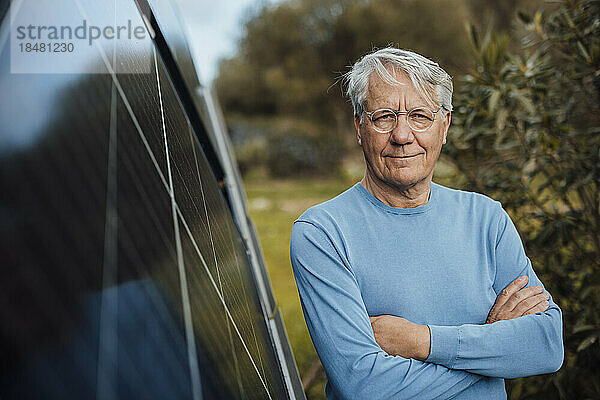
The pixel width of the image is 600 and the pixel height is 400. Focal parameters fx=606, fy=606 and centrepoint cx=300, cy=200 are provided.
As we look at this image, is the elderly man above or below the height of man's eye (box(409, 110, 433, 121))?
below

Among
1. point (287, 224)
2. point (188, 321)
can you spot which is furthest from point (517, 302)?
point (287, 224)

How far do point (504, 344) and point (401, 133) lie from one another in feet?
2.10

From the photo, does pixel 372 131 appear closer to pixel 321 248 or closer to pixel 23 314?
pixel 321 248

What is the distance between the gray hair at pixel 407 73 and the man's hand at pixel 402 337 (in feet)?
1.96

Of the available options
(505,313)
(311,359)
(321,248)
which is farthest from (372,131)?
(311,359)

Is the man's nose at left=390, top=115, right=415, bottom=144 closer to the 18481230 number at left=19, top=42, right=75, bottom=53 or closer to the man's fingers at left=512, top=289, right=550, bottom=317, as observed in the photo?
the man's fingers at left=512, top=289, right=550, bottom=317

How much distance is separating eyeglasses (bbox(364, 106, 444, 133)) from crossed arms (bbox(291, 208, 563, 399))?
0.34 metres

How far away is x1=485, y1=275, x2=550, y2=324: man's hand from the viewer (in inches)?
68.0

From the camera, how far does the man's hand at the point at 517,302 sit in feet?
5.66

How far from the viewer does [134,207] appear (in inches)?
24.9
